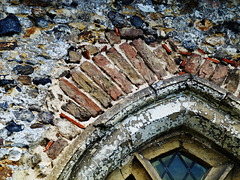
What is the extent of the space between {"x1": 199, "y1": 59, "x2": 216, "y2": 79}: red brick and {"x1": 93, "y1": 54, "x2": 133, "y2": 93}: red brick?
57 centimetres

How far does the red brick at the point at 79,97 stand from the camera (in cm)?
201

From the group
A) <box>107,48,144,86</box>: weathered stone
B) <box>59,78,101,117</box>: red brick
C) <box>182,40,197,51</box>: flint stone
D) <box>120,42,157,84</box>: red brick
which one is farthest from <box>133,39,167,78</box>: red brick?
<box>59,78,101,117</box>: red brick

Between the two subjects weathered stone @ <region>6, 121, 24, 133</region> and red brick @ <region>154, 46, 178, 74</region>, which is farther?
red brick @ <region>154, 46, 178, 74</region>

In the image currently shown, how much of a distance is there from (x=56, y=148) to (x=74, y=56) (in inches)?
26.0

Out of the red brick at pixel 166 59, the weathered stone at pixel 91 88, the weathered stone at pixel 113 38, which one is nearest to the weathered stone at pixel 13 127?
the weathered stone at pixel 91 88

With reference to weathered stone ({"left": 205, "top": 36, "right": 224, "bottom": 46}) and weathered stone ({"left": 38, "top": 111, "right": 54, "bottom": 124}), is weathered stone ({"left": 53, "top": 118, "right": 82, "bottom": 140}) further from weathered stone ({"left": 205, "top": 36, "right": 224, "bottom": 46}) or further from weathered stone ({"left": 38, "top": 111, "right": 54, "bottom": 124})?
weathered stone ({"left": 205, "top": 36, "right": 224, "bottom": 46})

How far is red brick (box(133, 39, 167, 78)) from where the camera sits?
2.26 m

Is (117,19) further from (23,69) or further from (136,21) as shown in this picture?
(23,69)

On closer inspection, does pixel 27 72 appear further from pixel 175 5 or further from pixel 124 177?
pixel 175 5

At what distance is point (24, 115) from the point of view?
6.24 ft

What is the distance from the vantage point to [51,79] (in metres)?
2.06

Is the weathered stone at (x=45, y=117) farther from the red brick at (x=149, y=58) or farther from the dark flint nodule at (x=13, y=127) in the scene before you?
the red brick at (x=149, y=58)

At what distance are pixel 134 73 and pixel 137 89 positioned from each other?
12cm

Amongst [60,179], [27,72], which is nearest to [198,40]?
[27,72]
